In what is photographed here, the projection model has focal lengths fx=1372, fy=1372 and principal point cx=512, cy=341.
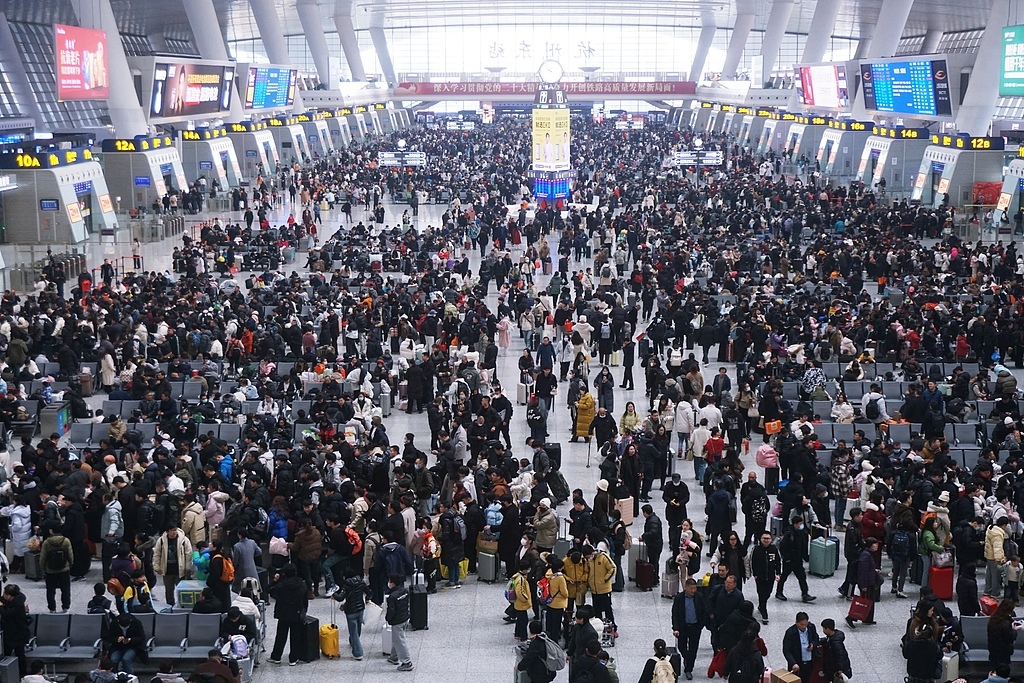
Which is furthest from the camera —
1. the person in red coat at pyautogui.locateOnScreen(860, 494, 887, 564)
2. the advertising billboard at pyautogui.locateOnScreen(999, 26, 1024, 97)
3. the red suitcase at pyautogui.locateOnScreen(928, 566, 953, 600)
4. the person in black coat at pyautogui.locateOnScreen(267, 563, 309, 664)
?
the advertising billboard at pyautogui.locateOnScreen(999, 26, 1024, 97)

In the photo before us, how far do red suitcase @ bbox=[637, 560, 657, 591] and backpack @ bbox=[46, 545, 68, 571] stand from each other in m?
5.43

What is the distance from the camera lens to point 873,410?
18.3 metres

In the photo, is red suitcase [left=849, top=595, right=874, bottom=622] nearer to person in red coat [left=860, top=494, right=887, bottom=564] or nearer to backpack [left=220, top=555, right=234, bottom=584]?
person in red coat [left=860, top=494, right=887, bottom=564]

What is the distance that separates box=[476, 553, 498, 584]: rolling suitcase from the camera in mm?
13672

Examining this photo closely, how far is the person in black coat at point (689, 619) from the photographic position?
11.3 m

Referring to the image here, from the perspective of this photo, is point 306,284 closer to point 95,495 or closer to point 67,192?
point 67,192

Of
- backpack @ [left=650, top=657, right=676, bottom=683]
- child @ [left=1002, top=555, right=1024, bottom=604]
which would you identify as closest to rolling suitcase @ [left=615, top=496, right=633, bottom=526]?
child @ [left=1002, top=555, right=1024, bottom=604]

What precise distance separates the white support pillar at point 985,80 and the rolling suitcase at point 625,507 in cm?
3364

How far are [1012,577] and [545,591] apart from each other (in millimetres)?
4487

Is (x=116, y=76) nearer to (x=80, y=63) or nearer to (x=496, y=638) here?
(x=80, y=63)

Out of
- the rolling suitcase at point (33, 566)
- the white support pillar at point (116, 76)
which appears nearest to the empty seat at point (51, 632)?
the rolling suitcase at point (33, 566)

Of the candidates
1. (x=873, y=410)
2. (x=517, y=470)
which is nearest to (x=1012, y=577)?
(x=517, y=470)

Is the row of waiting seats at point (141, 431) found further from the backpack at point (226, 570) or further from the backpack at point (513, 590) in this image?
the backpack at point (513, 590)

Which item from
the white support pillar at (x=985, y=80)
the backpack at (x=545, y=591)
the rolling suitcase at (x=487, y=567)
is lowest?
the rolling suitcase at (x=487, y=567)
